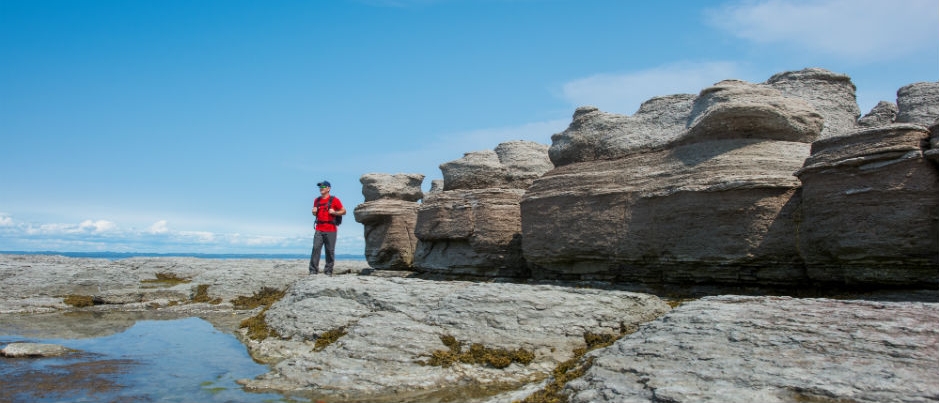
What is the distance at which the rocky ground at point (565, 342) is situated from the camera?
7.69 m

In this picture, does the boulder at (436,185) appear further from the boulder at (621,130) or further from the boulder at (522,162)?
the boulder at (621,130)

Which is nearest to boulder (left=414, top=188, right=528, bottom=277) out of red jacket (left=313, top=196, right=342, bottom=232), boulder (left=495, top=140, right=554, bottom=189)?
boulder (left=495, top=140, right=554, bottom=189)

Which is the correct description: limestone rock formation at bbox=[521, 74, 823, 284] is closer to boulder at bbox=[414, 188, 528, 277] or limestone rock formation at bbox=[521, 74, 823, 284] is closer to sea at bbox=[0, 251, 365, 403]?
boulder at bbox=[414, 188, 528, 277]

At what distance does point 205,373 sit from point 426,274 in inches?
457

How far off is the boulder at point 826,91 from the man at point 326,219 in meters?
14.1

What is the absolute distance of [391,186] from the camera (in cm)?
2623

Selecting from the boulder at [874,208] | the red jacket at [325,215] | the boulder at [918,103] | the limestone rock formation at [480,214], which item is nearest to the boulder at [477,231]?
the limestone rock formation at [480,214]

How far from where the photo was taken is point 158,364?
40.7 feet

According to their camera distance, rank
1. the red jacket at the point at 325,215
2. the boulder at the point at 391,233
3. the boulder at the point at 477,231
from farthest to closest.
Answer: the boulder at the point at 391,233 < the red jacket at the point at 325,215 < the boulder at the point at 477,231

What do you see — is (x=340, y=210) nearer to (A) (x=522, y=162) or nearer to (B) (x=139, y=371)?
(A) (x=522, y=162)

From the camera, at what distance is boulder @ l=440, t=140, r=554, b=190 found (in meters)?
21.9

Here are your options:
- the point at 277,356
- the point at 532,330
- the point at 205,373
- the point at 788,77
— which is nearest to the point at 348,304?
the point at 277,356

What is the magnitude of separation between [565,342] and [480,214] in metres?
9.16

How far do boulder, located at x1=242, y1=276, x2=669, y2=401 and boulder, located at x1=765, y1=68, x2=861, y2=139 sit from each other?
8262 mm
